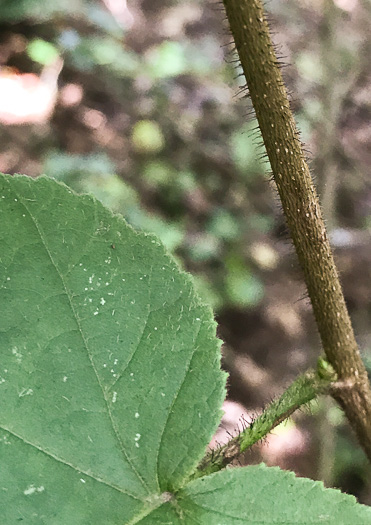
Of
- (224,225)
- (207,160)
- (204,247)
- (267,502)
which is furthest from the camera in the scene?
(207,160)

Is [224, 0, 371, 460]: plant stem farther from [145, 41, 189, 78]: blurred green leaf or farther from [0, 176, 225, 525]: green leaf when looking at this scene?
[145, 41, 189, 78]: blurred green leaf

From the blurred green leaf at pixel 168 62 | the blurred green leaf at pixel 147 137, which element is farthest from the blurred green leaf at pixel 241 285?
the blurred green leaf at pixel 168 62

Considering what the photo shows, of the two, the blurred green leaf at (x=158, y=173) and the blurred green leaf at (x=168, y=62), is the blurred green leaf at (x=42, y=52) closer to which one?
the blurred green leaf at (x=168, y=62)

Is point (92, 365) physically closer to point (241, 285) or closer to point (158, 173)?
point (241, 285)

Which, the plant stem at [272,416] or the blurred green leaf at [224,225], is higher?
the blurred green leaf at [224,225]

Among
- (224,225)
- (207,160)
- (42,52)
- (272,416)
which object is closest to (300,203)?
(272,416)

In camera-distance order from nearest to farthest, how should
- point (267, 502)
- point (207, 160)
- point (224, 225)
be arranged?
point (267, 502)
point (224, 225)
point (207, 160)

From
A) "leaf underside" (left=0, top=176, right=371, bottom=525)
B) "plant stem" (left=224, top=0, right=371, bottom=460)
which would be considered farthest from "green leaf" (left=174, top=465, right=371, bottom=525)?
"plant stem" (left=224, top=0, right=371, bottom=460)

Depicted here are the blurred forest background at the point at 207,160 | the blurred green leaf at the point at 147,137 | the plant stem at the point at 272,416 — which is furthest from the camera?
the blurred green leaf at the point at 147,137
